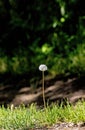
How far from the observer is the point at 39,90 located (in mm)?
7867

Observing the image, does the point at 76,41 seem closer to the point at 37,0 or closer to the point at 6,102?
the point at 37,0

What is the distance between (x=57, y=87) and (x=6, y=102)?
3.45ft

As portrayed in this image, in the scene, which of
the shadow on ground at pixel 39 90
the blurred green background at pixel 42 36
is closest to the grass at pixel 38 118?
the shadow on ground at pixel 39 90

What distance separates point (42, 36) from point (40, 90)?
9.33 feet

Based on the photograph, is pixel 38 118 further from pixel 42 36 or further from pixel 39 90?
pixel 42 36

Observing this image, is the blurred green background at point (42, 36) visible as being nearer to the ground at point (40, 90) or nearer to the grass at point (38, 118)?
the ground at point (40, 90)

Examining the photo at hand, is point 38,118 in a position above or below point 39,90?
below

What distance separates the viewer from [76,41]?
930 centimetres

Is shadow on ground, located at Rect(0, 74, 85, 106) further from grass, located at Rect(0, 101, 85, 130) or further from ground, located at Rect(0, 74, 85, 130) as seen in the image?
grass, located at Rect(0, 101, 85, 130)

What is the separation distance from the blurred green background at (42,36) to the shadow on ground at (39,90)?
15.0 inches

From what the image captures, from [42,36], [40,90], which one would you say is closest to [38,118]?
[40,90]

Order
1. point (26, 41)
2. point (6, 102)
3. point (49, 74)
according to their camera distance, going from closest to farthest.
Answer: point (6, 102)
point (49, 74)
point (26, 41)

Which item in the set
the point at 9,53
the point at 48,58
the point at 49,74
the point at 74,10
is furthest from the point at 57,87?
the point at 9,53

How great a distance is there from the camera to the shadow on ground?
A: 23.3ft
